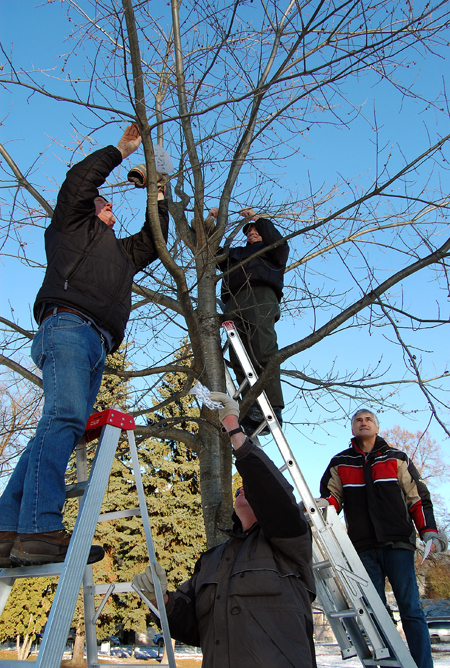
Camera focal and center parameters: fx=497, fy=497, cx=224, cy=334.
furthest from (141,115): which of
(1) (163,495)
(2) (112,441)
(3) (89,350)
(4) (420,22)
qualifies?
(1) (163,495)

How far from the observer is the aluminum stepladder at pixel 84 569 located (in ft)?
5.08

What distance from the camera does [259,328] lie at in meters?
4.26

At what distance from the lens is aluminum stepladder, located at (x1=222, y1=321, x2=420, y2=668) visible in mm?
2979

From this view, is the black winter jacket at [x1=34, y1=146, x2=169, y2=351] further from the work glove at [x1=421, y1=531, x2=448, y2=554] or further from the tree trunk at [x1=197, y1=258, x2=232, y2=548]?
the work glove at [x1=421, y1=531, x2=448, y2=554]

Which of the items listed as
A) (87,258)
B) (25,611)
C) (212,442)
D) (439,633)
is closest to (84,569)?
(87,258)

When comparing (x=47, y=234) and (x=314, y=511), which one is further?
(x=314, y=511)

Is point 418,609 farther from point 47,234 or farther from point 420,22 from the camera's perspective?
point 420,22

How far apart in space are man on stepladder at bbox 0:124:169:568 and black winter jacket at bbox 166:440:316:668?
2.04ft

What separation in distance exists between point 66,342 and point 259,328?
2.33 metres

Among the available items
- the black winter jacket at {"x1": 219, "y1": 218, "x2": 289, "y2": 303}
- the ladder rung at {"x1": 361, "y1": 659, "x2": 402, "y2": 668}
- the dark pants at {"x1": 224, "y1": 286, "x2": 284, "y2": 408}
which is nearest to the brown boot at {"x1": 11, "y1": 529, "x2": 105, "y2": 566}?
the ladder rung at {"x1": 361, "y1": 659, "x2": 402, "y2": 668}

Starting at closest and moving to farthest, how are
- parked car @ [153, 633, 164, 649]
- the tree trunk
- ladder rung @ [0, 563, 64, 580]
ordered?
ladder rung @ [0, 563, 64, 580]
the tree trunk
parked car @ [153, 633, 164, 649]

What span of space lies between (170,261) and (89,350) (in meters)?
1.15

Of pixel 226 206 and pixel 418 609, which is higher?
pixel 226 206

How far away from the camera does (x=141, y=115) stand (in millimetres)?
2670
